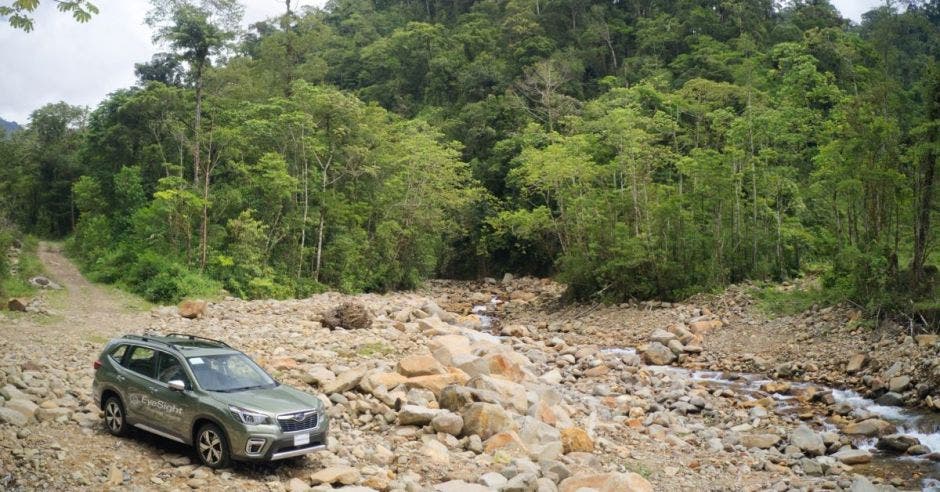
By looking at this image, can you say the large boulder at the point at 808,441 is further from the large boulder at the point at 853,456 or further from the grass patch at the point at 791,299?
the grass patch at the point at 791,299

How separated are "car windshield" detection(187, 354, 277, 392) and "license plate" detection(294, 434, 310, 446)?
3.64 feet

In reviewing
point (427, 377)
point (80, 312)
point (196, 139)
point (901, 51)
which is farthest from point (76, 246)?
point (901, 51)

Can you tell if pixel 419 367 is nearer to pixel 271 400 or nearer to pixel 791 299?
pixel 271 400

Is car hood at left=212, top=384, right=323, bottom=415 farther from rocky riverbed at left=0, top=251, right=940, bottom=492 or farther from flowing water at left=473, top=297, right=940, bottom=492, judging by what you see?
flowing water at left=473, top=297, right=940, bottom=492

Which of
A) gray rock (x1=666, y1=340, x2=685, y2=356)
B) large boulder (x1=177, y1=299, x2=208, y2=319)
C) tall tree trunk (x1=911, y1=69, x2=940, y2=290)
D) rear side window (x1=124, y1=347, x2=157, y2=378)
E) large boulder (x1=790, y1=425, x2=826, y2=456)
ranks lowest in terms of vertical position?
large boulder (x1=790, y1=425, x2=826, y2=456)

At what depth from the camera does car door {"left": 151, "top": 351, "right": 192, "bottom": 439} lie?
827 centimetres

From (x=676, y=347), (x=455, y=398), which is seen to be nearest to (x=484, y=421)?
(x=455, y=398)

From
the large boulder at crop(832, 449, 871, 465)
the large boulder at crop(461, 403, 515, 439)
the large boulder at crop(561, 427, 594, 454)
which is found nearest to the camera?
the large boulder at crop(461, 403, 515, 439)

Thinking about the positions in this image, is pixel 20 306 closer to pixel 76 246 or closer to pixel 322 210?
pixel 322 210

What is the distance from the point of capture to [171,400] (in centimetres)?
838

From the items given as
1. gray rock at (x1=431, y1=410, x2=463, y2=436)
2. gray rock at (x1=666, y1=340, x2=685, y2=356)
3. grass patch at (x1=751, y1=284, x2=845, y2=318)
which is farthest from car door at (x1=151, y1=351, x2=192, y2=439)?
grass patch at (x1=751, y1=284, x2=845, y2=318)

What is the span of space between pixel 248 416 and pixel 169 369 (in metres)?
1.58

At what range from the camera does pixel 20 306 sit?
58.2ft

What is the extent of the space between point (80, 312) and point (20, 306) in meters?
1.52
